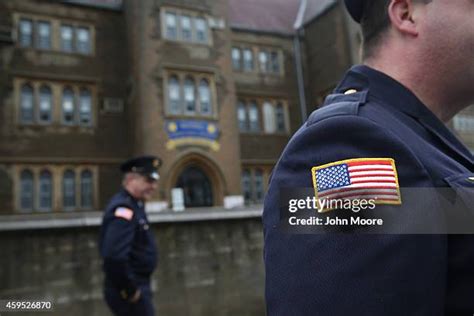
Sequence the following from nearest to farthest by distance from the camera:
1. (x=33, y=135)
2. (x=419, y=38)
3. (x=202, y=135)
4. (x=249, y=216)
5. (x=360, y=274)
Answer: (x=360, y=274)
(x=419, y=38)
(x=249, y=216)
(x=33, y=135)
(x=202, y=135)

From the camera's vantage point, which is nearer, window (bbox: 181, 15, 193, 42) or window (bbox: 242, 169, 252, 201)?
window (bbox: 181, 15, 193, 42)

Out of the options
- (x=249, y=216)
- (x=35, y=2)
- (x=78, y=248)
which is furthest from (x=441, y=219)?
(x=35, y=2)

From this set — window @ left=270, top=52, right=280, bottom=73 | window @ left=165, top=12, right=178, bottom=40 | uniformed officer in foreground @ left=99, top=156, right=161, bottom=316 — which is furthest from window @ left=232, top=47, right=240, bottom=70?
uniformed officer in foreground @ left=99, top=156, right=161, bottom=316

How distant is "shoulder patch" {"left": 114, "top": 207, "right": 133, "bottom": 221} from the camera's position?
12.7 ft

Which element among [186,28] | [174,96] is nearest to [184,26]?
[186,28]

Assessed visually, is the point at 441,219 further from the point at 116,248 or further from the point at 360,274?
the point at 116,248

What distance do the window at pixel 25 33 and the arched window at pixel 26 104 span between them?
1584mm

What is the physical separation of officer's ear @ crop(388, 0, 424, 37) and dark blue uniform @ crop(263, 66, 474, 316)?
0.72ft

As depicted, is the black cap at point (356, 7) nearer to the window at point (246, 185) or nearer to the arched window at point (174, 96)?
the arched window at point (174, 96)

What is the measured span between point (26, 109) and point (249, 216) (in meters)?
12.1

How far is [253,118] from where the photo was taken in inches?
776

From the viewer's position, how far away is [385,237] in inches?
30.8

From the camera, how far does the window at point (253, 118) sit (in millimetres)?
19609

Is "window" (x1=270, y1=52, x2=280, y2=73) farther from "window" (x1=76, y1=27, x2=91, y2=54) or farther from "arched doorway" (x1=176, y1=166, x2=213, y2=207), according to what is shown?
"window" (x1=76, y1=27, x2=91, y2=54)
